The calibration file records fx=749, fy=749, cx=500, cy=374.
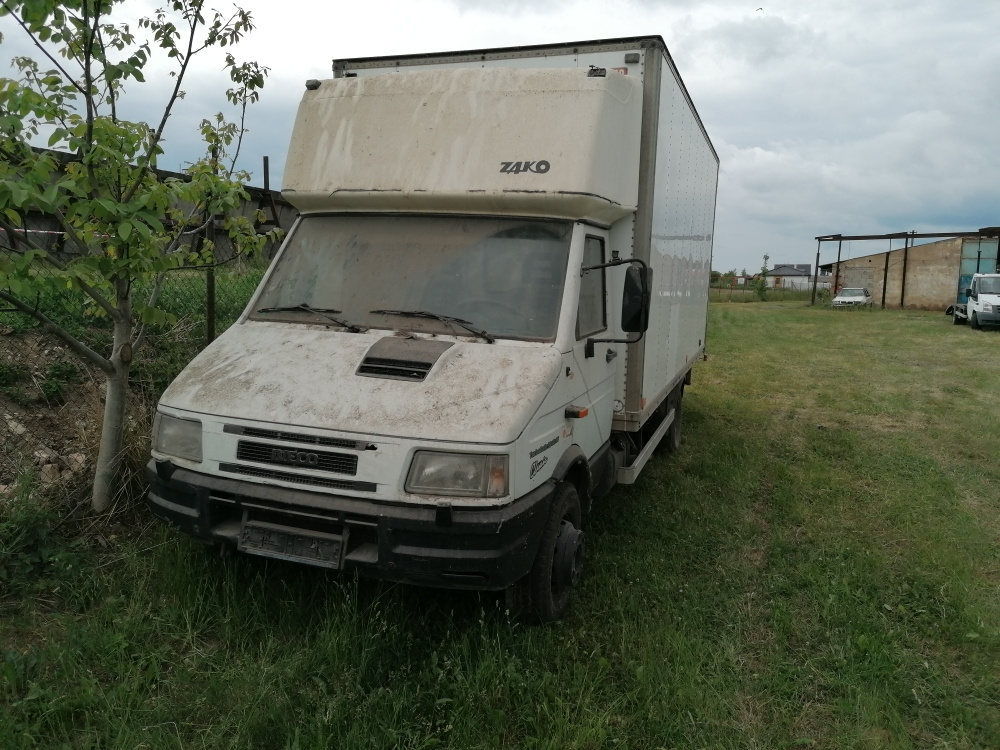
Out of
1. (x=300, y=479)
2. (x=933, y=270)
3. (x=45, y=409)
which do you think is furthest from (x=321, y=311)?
(x=933, y=270)

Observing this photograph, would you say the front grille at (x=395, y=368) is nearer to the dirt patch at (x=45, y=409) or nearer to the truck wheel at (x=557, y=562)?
the truck wheel at (x=557, y=562)

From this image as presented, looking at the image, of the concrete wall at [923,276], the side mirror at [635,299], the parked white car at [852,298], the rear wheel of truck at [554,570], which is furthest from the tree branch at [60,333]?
the concrete wall at [923,276]

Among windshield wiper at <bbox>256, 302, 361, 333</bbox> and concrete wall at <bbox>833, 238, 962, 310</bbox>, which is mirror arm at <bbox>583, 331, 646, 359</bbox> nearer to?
windshield wiper at <bbox>256, 302, 361, 333</bbox>

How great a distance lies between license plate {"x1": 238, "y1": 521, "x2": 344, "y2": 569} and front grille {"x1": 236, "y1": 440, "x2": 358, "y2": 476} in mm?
303

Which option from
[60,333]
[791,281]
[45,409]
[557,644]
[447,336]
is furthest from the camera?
[791,281]

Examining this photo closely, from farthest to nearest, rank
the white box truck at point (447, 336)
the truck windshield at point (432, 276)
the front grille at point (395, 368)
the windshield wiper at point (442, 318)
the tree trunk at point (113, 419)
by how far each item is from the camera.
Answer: the tree trunk at point (113, 419) → the truck windshield at point (432, 276) → the windshield wiper at point (442, 318) → the front grille at point (395, 368) → the white box truck at point (447, 336)

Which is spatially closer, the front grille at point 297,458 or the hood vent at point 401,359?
the front grille at point 297,458

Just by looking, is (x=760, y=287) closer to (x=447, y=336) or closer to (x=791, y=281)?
(x=791, y=281)

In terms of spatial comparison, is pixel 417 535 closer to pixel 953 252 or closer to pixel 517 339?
pixel 517 339

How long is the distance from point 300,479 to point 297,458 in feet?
0.33

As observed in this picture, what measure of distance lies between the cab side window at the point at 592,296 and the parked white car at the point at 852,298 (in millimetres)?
35994

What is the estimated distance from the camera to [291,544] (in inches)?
137

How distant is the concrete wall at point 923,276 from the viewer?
118ft

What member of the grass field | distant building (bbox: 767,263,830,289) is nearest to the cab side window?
the grass field
